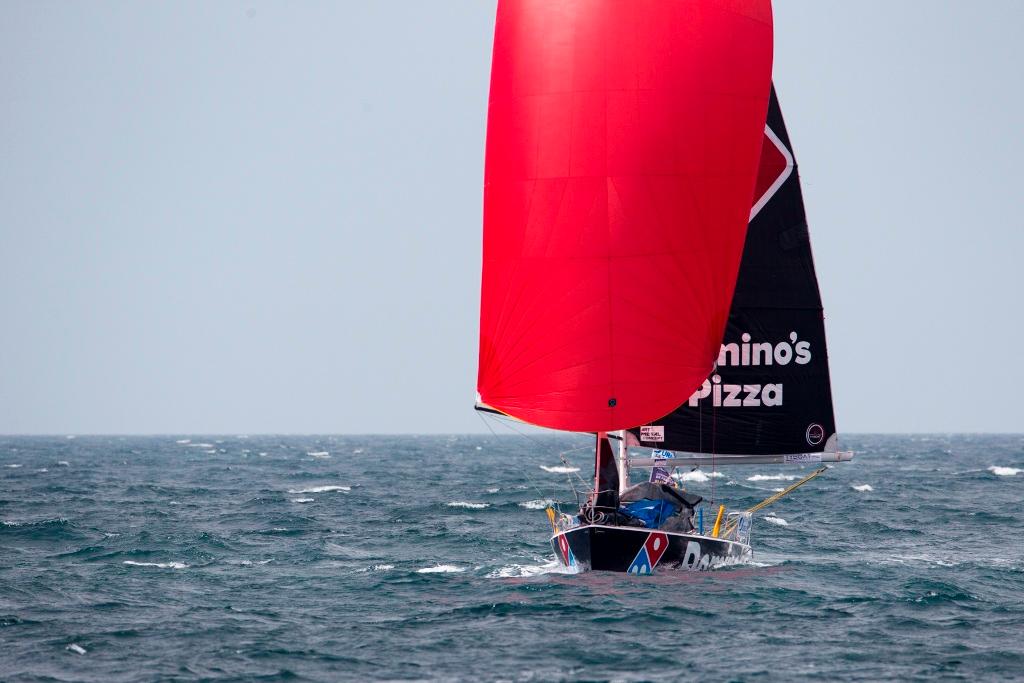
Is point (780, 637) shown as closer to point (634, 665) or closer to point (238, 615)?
point (634, 665)

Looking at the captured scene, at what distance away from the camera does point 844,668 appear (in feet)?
56.5

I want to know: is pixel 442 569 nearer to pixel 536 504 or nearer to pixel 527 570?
pixel 527 570

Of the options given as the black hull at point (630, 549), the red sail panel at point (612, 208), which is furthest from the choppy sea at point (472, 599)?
the red sail panel at point (612, 208)

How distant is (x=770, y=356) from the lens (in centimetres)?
2731

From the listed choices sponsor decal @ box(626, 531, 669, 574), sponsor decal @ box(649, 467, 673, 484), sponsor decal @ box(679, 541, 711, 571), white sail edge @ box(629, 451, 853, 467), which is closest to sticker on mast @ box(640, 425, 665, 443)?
white sail edge @ box(629, 451, 853, 467)

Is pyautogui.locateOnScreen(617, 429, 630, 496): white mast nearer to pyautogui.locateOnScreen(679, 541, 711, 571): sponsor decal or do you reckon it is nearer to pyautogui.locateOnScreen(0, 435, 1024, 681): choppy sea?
pyautogui.locateOnScreen(679, 541, 711, 571): sponsor decal

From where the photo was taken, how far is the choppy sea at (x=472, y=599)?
1759 centimetres

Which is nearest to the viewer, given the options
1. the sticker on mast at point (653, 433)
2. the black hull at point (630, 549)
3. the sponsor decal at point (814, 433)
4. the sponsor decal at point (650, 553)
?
the black hull at point (630, 549)

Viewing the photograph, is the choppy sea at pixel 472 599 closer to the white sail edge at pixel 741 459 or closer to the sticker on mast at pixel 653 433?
the white sail edge at pixel 741 459

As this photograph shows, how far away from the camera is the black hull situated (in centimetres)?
2330

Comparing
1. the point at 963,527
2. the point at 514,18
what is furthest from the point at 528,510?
the point at 514,18

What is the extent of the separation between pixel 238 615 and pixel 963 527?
23.0m

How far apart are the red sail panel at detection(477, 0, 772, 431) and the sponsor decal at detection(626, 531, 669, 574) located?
7.18ft

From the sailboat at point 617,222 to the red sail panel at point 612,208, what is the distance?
0.09 feet
